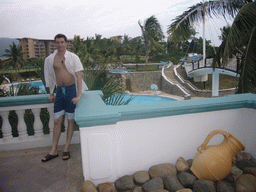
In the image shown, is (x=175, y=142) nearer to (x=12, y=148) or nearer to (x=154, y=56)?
(x=12, y=148)

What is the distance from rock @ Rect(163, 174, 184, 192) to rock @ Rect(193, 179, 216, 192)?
12cm

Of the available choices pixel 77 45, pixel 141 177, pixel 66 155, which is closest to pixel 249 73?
pixel 141 177

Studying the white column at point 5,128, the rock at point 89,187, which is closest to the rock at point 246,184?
the rock at point 89,187

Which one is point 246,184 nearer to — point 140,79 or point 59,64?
point 59,64

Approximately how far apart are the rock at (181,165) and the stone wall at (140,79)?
76.8 ft

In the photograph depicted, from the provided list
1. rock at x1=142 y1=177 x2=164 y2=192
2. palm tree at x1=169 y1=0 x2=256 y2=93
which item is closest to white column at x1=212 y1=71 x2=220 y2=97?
palm tree at x1=169 y1=0 x2=256 y2=93

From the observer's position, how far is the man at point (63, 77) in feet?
7.68

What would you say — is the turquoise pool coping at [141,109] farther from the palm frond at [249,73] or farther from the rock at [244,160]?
the palm frond at [249,73]

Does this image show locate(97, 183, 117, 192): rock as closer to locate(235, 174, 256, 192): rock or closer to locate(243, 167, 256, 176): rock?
locate(235, 174, 256, 192): rock

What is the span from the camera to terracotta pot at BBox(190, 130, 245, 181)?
1742 millimetres

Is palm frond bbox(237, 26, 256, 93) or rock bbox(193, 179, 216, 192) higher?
palm frond bbox(237, 26, 256, 93)

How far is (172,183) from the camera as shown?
1.73 meters

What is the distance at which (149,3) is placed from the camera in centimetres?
4681

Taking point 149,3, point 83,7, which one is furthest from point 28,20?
point 149,3
